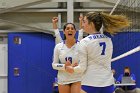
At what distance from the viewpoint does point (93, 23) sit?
288 centimetres

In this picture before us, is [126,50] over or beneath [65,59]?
over

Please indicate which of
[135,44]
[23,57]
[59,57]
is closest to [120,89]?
[135,44]

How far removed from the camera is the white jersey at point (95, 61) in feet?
9.09

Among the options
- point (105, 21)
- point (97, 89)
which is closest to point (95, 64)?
point (97, 89)

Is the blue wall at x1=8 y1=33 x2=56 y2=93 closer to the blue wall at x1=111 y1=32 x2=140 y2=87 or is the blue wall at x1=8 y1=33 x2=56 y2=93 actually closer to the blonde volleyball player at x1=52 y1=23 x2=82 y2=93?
the blue wall at x1=111 y1=32 x2=140 y2=87

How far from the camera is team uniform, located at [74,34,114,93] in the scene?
109 inches

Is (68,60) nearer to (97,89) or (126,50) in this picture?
(97,89)

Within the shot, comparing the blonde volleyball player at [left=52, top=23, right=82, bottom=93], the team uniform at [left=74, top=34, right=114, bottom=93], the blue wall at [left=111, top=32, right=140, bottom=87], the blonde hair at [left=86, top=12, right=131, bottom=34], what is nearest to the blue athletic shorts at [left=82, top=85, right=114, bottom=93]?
the team uniform at [left=74, top=34, right=114, bottom=93]

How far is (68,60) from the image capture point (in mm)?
4312

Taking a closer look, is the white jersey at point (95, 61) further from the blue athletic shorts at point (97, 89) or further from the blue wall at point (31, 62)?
the blue wall at point (31, 62)

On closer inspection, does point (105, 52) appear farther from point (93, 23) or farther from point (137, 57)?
point (137, 57)

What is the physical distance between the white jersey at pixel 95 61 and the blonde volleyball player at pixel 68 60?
1.49m

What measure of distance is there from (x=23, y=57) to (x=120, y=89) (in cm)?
311

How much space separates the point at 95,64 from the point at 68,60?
154cm
